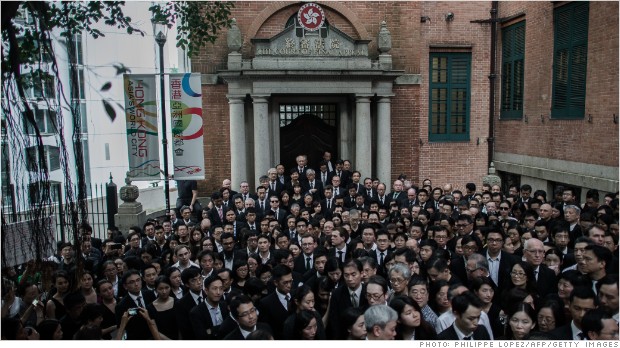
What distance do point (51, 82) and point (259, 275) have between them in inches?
128

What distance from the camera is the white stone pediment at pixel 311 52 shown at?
13.3 m

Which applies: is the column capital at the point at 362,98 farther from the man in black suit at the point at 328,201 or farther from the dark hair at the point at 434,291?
the dark hair at the point at 434,291

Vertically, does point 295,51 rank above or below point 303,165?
above

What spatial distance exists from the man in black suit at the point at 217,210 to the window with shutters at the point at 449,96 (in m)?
8.18

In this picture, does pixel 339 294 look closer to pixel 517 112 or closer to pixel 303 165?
pixel 303 165

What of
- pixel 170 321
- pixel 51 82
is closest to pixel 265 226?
pixel 170 321

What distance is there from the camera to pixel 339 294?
18.2ft

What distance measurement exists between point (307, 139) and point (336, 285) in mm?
9433

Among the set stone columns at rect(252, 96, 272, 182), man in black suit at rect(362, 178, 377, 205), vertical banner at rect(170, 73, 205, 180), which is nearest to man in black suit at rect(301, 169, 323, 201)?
man in black suit at rect(362, 178, 377, 205)

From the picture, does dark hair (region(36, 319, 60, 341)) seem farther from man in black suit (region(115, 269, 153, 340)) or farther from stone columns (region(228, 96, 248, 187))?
stone columns (region(228, 96, 248, 187))

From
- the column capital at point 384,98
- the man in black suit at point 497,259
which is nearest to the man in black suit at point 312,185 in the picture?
the column capital at point 384,98

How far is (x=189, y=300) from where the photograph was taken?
562 cm

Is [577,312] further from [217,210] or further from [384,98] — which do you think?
[384,98]

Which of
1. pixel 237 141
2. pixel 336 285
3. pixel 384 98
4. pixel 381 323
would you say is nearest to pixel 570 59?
pixel 384 98
